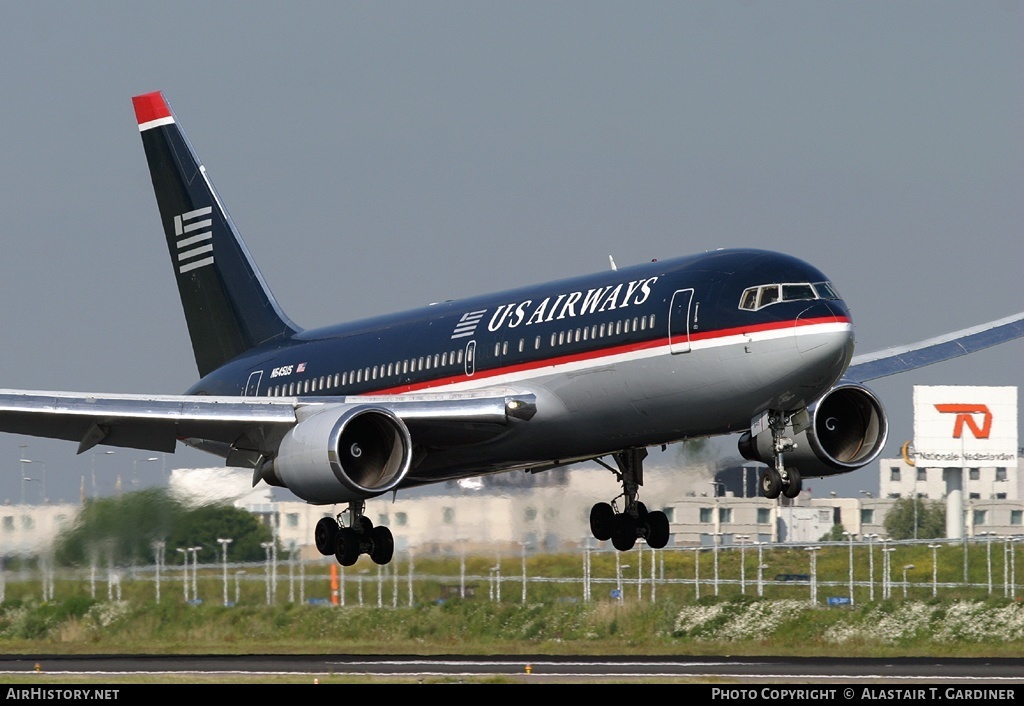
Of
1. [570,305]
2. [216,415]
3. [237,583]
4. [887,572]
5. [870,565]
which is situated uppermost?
[570,305]

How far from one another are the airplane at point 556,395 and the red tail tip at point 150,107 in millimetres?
9930

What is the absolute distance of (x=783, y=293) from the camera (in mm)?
31703

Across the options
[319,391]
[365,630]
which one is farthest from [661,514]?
[365,630]

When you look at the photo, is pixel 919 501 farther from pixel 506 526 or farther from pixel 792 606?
pixel 506 526

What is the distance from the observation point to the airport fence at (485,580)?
1781 inches

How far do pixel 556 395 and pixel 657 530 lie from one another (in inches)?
241

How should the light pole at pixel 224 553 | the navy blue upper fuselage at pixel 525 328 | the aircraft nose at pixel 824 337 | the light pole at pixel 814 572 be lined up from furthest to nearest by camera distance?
1. the light pole at pixel 814 572
2. the light pole at pixel 224 553
3. the navy blue upper fuselage at pixel 525 328
4. the aircraft nose at pixel 824 337

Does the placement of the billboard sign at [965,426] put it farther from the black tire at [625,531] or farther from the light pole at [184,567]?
the black tire at [625,531]

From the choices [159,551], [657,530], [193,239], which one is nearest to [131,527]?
[159,551]

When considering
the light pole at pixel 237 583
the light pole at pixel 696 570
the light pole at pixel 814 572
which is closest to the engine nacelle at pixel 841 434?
the light pole at pixel 814 572

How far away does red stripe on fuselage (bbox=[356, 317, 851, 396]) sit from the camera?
103 feet

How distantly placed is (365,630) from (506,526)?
19.2 feet

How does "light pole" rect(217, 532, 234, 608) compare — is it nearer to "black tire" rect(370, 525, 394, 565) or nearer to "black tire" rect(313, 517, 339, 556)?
"black tire" rect(313, 517, 339, 556)

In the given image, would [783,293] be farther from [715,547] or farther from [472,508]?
[715,547]
